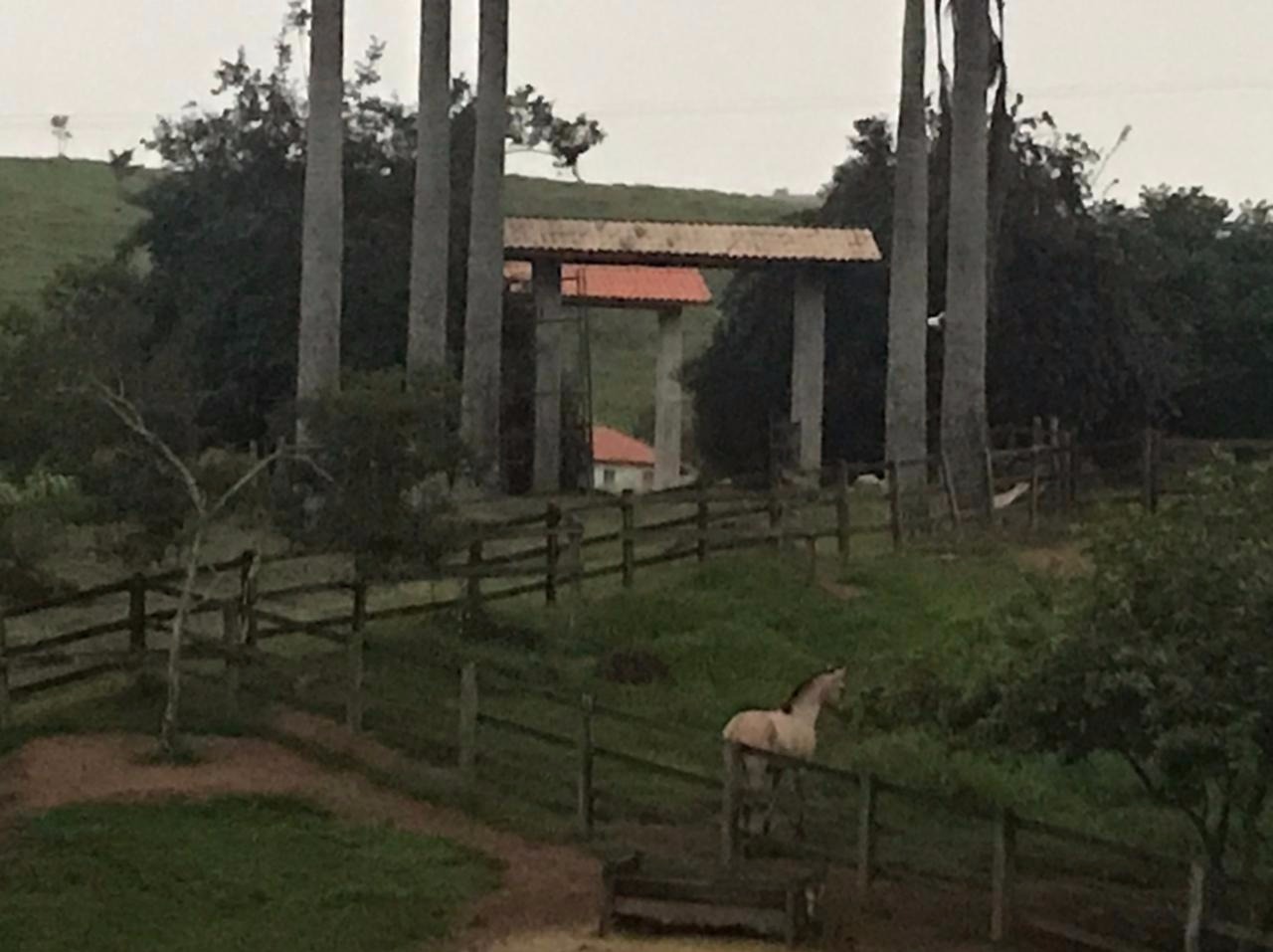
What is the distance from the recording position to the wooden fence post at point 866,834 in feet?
45.0

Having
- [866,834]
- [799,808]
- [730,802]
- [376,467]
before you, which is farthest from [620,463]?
[866,834]

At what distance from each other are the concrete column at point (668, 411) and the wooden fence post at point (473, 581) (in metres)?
18.5

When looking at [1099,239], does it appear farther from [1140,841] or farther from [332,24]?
[1140,841]

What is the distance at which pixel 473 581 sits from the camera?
21719mm

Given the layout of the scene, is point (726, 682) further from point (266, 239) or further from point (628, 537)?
point (266, 239)

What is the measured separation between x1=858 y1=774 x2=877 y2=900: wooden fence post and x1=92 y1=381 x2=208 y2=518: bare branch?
6.31m

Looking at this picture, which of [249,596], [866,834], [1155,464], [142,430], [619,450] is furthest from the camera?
[619,450]

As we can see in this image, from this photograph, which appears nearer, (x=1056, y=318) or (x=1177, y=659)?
(x=1177, y=659)

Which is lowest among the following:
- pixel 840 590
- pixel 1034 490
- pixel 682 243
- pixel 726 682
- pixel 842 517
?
pixel 726 682

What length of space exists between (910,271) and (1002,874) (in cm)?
A: 1974

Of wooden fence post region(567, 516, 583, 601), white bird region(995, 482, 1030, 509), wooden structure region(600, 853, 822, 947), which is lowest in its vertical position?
wooden structure region(600, 853, 822, 947)

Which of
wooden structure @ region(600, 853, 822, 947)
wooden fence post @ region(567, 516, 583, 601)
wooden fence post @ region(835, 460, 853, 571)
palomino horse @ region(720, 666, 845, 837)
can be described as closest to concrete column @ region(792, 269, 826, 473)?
wooden fence post @ region(835, 460, 853, 571)

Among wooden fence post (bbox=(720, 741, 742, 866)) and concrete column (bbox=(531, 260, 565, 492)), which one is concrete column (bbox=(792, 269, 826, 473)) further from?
wooden fence post (bbox=(720, 741, 742, 866))

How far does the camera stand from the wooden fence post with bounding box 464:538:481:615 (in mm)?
21406
